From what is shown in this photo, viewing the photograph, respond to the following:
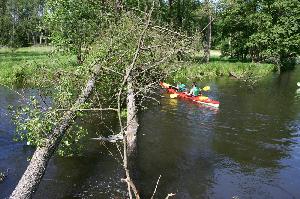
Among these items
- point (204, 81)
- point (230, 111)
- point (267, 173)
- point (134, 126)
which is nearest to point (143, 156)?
point (134, 126)

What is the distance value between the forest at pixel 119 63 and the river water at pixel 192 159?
0.38m

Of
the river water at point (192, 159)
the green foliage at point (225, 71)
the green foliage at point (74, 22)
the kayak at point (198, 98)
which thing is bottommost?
the river water at point (192, 159)

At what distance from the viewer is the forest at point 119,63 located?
10.8m

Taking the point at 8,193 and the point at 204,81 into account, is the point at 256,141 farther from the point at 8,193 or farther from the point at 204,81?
the point at 204,81

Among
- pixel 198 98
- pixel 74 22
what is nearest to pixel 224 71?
pixel 198 98

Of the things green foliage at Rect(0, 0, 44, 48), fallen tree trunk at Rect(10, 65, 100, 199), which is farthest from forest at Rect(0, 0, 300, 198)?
green foliage at Rect(0, 0, 44, 48)

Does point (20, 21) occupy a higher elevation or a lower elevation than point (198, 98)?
higher

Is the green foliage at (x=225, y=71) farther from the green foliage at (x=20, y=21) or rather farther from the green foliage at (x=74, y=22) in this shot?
the green foliage at (x=20, y=21)

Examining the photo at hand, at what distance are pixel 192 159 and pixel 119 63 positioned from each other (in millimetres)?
4698

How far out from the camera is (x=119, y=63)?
15195 mm

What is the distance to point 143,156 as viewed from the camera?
16312 millimetres

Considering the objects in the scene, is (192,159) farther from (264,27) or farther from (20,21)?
(20,21)

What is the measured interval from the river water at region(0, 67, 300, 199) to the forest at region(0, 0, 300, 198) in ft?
1.26

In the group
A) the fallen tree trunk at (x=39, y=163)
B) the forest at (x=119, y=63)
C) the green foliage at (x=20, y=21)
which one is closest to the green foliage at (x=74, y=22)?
the forest at (x=119, y=63)
